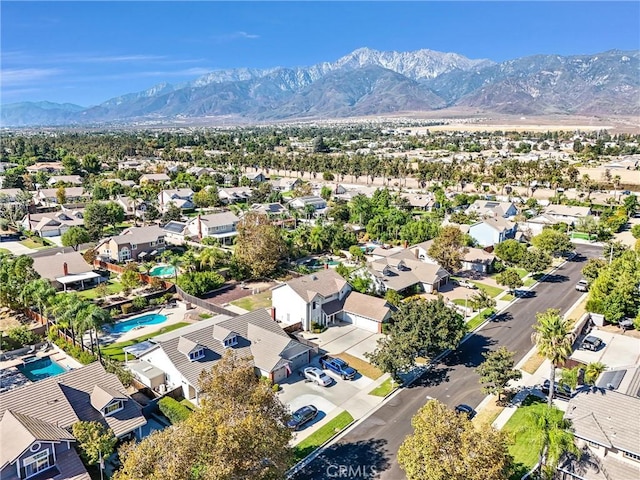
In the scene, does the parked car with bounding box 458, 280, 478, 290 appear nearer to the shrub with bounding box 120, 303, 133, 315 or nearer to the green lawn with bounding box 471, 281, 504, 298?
the green lawn with bounding box 471, 281, 504, 298

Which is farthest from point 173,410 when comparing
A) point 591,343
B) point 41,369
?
point 591,343

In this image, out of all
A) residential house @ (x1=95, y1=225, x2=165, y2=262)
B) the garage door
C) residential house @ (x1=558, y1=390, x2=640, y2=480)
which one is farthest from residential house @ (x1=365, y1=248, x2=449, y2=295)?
residential house @ (x1=95, y1=225, x2=165, y2=262)

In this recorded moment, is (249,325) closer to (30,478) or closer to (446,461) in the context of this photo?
(30,478)

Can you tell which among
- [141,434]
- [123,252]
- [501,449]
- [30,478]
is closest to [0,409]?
[30,478]

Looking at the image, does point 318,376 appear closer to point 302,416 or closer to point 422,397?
point 302,416

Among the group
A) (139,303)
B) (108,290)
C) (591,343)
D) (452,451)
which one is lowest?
(591,343)
